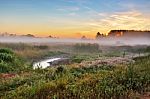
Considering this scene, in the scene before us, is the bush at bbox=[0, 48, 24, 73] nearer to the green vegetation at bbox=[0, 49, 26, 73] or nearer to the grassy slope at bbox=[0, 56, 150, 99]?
the green vegetation at bbox=[0, 49, 26, 73]

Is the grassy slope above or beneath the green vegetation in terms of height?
above

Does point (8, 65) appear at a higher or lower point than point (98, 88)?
lower

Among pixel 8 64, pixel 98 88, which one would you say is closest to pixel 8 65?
pixel 8 64

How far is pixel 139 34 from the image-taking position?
531ft

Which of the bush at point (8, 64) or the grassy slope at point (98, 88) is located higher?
the grassy slope at point (98, 88)

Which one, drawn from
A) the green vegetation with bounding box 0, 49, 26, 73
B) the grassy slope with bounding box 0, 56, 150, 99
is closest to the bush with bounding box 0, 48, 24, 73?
the green vegetation with bounding box 0, 49, 26, 73

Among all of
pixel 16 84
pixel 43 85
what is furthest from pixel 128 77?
pixel 16 84

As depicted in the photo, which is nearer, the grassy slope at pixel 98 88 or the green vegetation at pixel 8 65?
the grassy slope at pixel 98 88

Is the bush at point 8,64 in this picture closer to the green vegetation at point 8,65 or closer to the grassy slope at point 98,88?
the green vegetation at point 8,65

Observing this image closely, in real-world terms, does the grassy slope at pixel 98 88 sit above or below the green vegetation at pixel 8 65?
above

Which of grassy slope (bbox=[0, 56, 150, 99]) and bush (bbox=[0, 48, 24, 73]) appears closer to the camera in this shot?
grassy slope (bbox=[0, 56, 150, 99])

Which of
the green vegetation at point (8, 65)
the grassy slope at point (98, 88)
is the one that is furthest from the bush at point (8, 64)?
the grassy slope at point (98, 88)

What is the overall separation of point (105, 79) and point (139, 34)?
477ft

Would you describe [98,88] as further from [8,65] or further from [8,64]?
[8,64]
